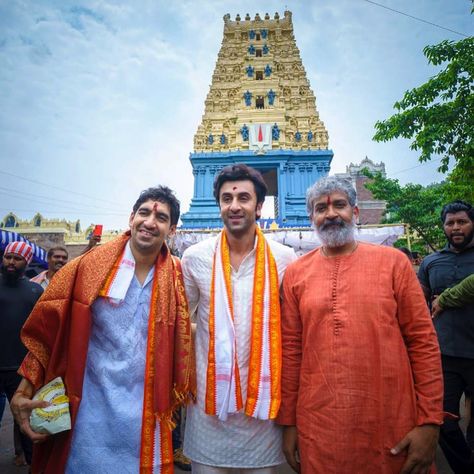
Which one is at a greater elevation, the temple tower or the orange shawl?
the temple tower

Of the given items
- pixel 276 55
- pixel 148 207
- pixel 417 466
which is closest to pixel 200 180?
pixel 276 55

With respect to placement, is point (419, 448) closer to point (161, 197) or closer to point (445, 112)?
point (161, 197)

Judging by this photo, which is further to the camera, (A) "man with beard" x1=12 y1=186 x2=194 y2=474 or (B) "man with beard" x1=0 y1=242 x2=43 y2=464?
(B) "man with beard" x1=0 y1=242 x2=43 y2=464

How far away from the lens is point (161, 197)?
1.92m

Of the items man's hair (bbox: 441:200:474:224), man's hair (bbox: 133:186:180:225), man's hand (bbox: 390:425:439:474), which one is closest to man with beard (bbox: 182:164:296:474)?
man's hair (bbox: 133:186:180:225)

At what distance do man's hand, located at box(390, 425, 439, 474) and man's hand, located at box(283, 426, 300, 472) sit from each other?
45cm

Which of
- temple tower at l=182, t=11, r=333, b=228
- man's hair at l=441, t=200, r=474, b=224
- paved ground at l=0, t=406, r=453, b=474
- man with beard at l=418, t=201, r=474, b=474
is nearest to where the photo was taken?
man with beard at l=418, t=201, r=474, b=474

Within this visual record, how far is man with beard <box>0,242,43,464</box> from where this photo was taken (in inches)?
→ 112

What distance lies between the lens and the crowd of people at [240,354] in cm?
145

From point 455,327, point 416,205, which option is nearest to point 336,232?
point 455,327

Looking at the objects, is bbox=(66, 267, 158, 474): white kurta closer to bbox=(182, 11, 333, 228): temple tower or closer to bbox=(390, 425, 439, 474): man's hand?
bbox=(390, 425, 439, 474): man's hand

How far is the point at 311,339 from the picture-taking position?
5.24ft

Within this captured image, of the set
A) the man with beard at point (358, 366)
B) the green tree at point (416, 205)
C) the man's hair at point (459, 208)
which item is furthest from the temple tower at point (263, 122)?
the man with beard at point (358, 366)

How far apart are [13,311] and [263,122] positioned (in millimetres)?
14062
